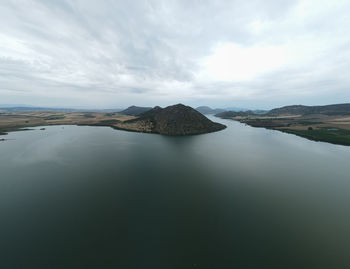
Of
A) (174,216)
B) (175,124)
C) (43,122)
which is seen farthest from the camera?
(43,122)

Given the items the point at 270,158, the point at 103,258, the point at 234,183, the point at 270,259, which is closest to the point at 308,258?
the point at 270,259

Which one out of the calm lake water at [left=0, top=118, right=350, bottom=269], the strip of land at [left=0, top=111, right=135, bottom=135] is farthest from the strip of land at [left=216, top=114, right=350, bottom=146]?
the strip of land at [left=0, top=111, right=135, bottom=135]

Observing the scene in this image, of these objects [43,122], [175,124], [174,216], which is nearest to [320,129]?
[175,124]

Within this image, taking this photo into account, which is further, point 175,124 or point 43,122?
point 43,122

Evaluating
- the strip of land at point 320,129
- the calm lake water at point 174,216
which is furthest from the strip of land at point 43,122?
the strip of land at point 320,129

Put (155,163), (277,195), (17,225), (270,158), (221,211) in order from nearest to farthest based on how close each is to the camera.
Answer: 1. (17,225)
2. (221,211)
3. (277,195)
4. (155,163)
5. (270,158)

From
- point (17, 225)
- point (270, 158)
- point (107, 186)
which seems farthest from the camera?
point (270, 158)

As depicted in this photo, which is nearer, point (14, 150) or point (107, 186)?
point (107, 186)

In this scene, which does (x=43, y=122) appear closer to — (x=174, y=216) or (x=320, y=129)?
(x=174, y=216)

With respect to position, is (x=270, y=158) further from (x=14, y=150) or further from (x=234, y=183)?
(x=14, y=150)

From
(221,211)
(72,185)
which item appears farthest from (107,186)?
(221,211)
